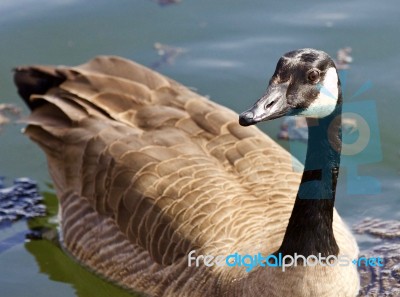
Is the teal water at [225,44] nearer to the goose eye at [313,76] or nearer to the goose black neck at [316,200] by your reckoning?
the goose black neck at [316,200]

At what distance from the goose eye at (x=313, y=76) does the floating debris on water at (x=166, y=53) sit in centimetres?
440

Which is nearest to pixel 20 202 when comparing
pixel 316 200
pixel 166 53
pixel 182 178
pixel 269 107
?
pixel 182 178

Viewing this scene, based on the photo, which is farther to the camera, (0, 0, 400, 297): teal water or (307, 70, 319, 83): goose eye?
(0, 0, 400, 297): teal water

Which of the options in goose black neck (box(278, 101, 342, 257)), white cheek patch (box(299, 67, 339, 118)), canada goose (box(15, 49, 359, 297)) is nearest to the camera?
white cheek patch (box(299, 67, 339, 118))

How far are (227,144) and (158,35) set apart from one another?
129 inches

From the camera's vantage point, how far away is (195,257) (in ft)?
20.7

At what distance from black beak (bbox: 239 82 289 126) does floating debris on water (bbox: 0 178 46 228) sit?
11.5 ft

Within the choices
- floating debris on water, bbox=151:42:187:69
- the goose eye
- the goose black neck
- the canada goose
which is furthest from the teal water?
the goose eye

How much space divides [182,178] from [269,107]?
168cm

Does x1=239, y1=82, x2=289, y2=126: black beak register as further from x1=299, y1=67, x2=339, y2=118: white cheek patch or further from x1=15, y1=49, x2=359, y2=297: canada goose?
x1=299, y1=67, x2=339, y2=118: white cheek patch

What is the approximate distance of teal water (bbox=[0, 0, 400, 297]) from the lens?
848 cm

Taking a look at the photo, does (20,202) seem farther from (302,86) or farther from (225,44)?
(302,86)

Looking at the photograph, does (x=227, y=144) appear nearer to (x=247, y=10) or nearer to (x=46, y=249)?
(x=46, y=249)

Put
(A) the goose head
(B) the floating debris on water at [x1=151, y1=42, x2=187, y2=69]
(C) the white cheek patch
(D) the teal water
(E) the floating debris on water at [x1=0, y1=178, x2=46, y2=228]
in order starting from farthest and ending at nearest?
(B) the floating debris on water at [x1=151, y1=42, x2=187, y2=69] → (D) the teal water → (E) the floating debris on water at [x1=0, y1=178, x2=46, y2=228] → (C) the white cheek patch → (A) the goose head
